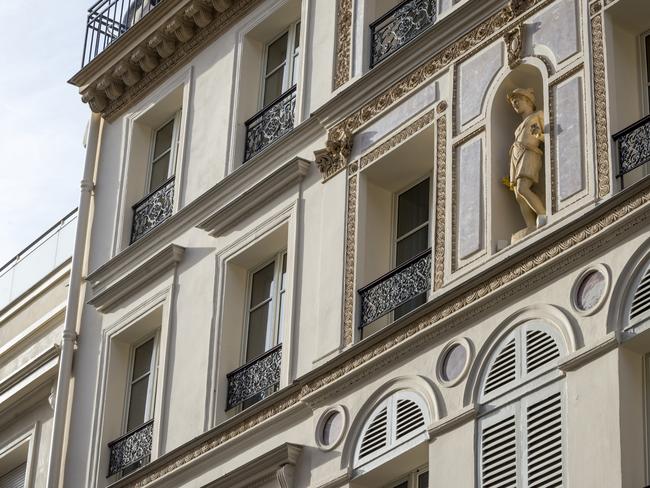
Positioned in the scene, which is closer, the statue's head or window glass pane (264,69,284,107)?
the statue's head

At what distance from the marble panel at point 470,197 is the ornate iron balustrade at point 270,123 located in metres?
3.44

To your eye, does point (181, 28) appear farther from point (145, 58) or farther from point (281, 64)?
point (281, 64)

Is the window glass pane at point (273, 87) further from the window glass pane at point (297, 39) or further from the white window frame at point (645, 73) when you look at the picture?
the white window frame at point (645, 73)

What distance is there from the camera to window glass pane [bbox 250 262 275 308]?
19.8 meters

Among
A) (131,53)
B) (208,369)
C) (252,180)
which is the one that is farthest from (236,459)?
(131,53)

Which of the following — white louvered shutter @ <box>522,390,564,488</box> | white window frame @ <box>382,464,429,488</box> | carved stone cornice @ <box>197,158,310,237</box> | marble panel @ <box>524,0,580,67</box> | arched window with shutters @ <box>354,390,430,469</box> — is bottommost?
white louvered shutter @ <box>522,390,564,488</box>

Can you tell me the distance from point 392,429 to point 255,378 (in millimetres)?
2742

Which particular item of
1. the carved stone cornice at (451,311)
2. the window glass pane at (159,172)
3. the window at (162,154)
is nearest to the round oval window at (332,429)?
the carved stone cornice at (451,311)

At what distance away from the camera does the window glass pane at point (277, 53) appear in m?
21.4

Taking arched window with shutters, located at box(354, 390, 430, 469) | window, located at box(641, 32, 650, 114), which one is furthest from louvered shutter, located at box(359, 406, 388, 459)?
window, located at box(641, 32, 650, 114)

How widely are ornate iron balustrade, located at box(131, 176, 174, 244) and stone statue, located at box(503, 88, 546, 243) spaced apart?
6072 millimetres

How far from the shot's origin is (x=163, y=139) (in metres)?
23.0

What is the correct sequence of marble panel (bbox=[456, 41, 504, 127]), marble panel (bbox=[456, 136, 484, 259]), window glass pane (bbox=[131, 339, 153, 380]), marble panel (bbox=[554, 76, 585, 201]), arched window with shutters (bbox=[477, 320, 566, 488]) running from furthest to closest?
1. window glass pane (bbox=[131, 339, 153, 380])
2. marble panel (bbox=[456, 41, 504, 127])
3. marble panel (bbox=[456, 136, 484, 259])
4. marble panel (bbox=[554, 76, 585, 201])
5. arched window with shutters (bbox=[477, 320, 566, 488])

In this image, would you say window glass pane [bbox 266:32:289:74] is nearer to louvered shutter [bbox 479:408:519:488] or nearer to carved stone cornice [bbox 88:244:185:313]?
carved stone cornice [bbox 88:244:185:313]
